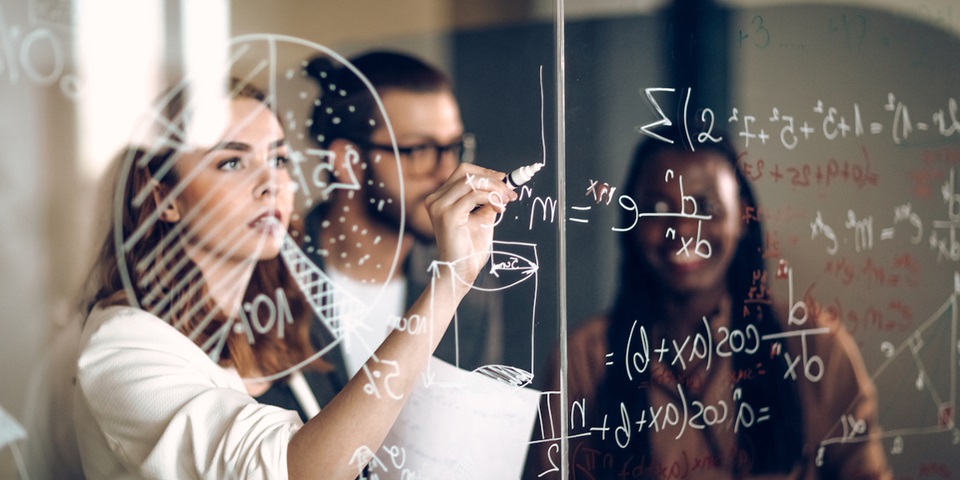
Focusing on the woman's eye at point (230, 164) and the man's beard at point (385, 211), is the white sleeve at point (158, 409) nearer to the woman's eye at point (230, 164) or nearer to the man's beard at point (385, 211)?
the woman's eye at point (230, 164)

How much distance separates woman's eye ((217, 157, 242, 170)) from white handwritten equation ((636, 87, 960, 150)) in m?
0.79

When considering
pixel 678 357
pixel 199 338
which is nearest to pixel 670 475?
pixel 678 357

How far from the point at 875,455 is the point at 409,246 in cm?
127

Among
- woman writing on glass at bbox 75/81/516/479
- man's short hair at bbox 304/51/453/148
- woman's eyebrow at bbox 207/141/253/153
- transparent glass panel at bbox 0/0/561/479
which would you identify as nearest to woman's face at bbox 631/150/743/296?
transparent glass panel at bbox 0/0/561/479

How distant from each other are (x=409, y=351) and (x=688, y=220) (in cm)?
66

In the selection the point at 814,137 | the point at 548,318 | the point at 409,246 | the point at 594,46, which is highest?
the point at 594,46

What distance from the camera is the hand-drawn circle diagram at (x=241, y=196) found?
3.93ft

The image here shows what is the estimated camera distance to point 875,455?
1933 mm

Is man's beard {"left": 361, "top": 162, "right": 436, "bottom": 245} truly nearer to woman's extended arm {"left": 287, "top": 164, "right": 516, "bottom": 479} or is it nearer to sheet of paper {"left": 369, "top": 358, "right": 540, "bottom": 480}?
woman's extended arm {"left": 287, "top": 164, "right": 516, "bottom": 479}

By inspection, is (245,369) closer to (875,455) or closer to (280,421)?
(280,421)

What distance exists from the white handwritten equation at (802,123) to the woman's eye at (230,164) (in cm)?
79

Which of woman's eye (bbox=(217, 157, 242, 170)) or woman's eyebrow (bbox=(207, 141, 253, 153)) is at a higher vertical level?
woman's eyebrow (bbox=(207, 141, 253, 153))

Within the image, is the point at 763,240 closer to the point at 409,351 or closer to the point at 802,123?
the point at 802,123

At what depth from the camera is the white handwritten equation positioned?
168 cm
